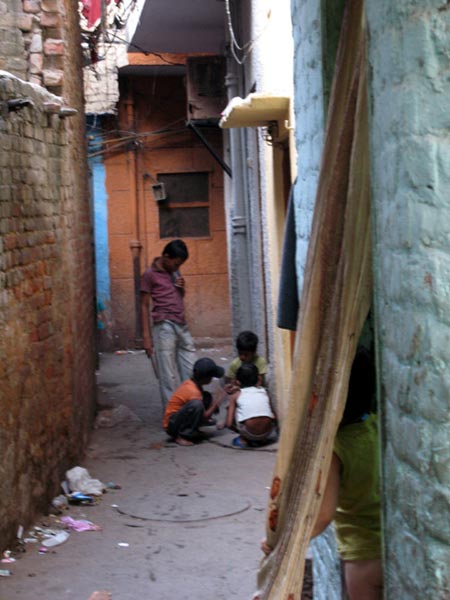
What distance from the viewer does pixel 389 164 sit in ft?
7.95

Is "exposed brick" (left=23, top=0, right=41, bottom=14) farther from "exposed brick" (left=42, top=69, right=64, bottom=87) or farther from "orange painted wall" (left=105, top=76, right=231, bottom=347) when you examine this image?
"orange painted wall" (left=105, top=76, right=231, bottom=347)

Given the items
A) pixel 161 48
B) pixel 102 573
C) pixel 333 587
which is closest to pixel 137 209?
pixel 161 48

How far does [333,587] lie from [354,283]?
1.61 meters

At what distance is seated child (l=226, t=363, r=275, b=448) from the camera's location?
8703 mm

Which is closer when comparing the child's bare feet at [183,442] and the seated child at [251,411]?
the seated child at [251,411]

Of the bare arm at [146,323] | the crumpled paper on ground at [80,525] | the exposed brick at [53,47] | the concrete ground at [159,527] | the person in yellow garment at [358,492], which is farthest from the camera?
the bare arm at [146,323]

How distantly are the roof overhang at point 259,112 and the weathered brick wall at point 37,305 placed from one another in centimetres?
130

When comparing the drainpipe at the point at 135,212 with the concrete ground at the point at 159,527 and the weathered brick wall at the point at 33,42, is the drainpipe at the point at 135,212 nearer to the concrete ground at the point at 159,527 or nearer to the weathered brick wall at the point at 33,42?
the concrete ground at the point at 159,527

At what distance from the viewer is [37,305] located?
263 inches

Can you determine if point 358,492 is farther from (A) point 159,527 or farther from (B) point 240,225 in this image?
(B) point 240,225

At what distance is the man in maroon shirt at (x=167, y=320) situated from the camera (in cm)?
994

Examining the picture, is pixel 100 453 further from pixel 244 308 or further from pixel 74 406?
pixel 244 308

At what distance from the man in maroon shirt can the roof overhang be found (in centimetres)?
196

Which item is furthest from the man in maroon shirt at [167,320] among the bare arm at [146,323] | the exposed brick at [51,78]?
the exposed brick at [51,78]
